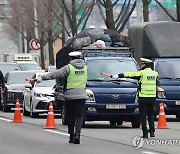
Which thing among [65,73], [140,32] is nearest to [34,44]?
[140,32]

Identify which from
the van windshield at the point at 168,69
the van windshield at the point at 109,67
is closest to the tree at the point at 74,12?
the van windshield at the point at 168,69

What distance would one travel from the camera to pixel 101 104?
24.2 metres

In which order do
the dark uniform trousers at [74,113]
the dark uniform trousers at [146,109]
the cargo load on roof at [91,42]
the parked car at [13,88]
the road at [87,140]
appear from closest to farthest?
the road at [87,140]
the dark uniform trousers at [74,113]
the dark uniform trousers at [146,109]
the cargo load on roof at [91,42]
the parked car at [13,88]

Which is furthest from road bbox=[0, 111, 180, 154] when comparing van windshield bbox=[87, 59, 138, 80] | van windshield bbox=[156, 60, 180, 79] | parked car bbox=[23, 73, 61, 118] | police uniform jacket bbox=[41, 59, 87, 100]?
parked car bbox=[23, 73, 61, 118]

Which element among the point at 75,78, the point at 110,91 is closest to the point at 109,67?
the point at 110,91

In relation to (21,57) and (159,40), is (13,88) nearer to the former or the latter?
(159,40)

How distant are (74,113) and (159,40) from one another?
11.4 m

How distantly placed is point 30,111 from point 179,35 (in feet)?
17.7

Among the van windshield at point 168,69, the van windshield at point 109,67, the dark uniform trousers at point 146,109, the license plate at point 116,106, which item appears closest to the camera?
the dark uniform trousers at point 146,109

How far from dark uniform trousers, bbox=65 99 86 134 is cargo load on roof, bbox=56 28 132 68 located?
7400 mm

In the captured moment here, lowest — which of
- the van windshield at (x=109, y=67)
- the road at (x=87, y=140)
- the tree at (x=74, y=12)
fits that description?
the road at (x=87, y=140)

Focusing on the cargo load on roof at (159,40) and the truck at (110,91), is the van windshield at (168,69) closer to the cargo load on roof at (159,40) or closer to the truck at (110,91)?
the cargo load on roof at (159,40)

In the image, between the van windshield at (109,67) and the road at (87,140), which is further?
the van windshield at (109,67)

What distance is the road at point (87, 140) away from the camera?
1752 cm
